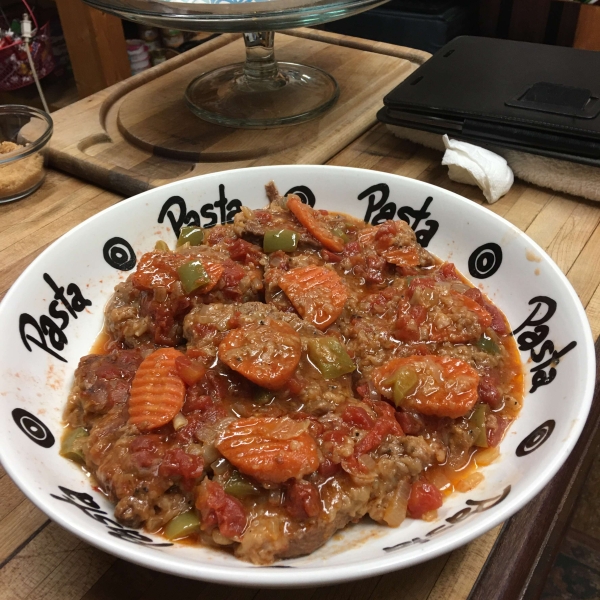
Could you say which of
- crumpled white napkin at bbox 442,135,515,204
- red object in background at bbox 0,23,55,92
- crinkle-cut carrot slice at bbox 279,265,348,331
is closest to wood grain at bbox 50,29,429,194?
crumpled white napkin at bbox 442,135,515,204

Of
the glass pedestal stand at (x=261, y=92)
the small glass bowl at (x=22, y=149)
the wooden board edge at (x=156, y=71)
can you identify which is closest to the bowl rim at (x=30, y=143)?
the small glass bowl at (x=22, y=149)

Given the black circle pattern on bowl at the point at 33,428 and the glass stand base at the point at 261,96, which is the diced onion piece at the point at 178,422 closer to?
the black circle pattern on bowl at the point at 33,428

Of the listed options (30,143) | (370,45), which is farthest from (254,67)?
(30,143)

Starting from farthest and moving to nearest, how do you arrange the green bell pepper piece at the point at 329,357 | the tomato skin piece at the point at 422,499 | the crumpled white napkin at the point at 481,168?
the crumpled white napkin at the point at 481,168, the green bell pepper piece at the point at 329,357, the tomato skin piece at the point at 422,499

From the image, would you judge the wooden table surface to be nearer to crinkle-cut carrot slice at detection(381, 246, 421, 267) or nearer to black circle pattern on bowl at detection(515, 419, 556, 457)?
black circle pattern on bowl at detection(515, 419, 556, 457)

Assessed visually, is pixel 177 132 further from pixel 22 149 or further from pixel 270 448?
pixel 270 448

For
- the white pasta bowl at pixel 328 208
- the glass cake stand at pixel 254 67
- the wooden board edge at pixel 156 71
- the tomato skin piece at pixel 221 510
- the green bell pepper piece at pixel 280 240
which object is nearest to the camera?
the white pasta bowl at pixel 328 208

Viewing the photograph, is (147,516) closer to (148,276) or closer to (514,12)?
(148,276)
